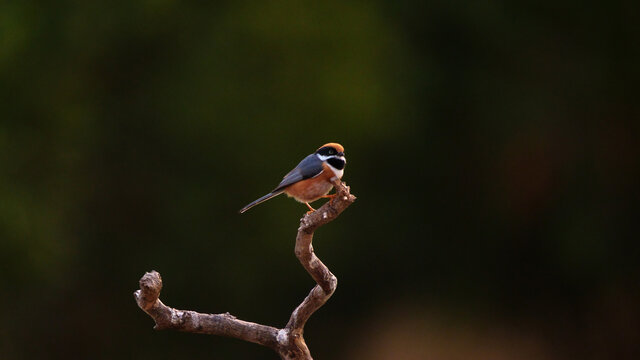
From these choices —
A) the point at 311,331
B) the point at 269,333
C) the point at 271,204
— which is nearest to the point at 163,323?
the point at 269,333

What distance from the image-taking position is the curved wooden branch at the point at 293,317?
3689 millimetres

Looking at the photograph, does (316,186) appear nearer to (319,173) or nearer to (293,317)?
(319,173)

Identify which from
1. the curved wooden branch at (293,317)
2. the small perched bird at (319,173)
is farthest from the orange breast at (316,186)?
the curved wooden branch at (293,317)

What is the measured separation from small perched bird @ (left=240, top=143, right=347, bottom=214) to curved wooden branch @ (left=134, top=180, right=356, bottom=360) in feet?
0.67

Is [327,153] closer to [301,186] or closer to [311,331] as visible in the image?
[301,186]

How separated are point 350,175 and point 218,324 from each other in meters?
4.89

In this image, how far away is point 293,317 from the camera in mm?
4098

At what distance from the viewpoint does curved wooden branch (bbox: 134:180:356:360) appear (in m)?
3.69

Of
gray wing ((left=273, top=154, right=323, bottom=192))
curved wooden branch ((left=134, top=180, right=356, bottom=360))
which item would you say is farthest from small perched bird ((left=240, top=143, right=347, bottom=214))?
curved wooden branch ((left=134, top=180, right=356, bottom=360))

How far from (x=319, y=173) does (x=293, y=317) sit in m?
0.76

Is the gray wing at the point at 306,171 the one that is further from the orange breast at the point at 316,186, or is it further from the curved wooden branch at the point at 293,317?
the curved wooden branch at the point at 293,317

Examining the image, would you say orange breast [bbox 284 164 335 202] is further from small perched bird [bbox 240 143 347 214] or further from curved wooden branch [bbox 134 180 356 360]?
curved wooden branch [bbox 134 180 356 360]

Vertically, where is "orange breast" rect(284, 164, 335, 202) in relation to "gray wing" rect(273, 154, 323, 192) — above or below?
below

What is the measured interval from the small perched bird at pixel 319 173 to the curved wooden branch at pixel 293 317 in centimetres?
20
